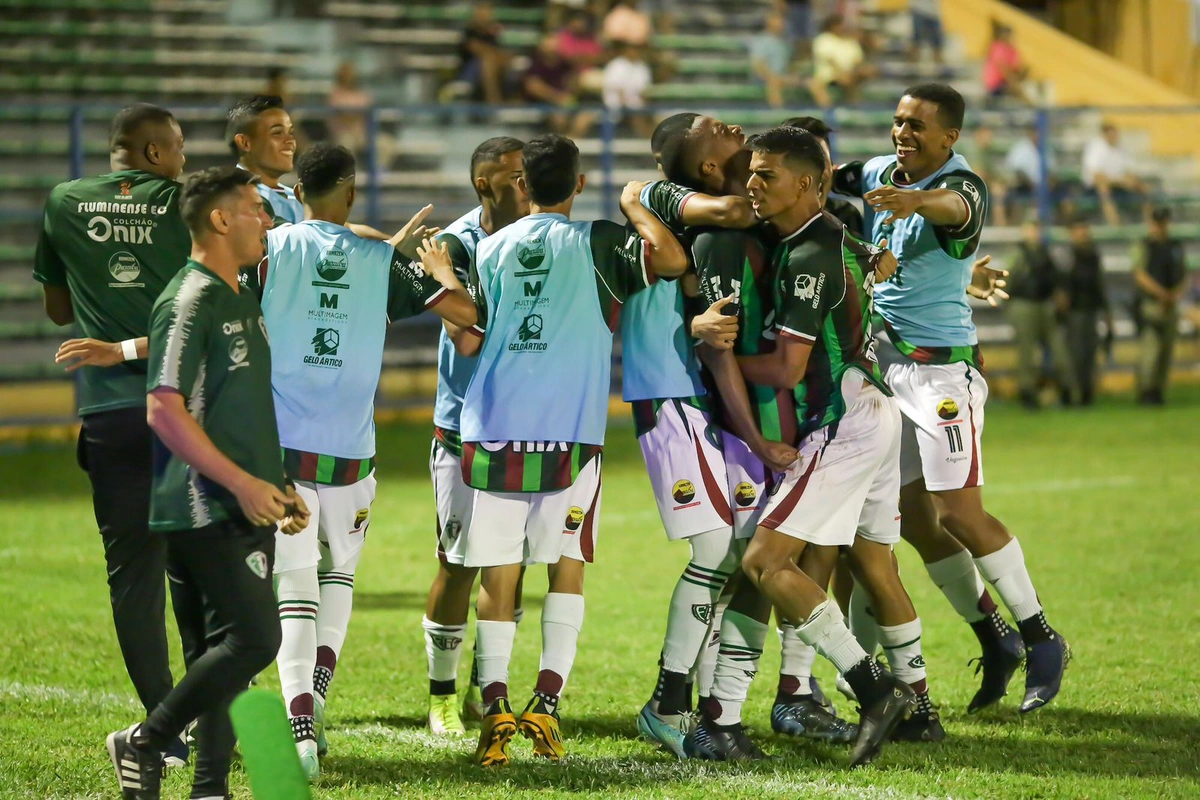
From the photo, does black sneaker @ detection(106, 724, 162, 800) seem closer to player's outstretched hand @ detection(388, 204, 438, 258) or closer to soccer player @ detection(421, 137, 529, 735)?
soccer player @ detection(421, 137, 529, 735)

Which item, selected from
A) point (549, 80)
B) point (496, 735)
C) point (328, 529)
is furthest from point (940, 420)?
point (549, 80)

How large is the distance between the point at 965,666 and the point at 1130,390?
13.9m

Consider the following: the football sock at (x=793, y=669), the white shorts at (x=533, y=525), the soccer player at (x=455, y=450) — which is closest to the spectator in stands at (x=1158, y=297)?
the football sock at (x=793, y=669)

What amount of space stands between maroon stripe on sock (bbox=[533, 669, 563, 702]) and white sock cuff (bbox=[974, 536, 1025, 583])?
1.90m

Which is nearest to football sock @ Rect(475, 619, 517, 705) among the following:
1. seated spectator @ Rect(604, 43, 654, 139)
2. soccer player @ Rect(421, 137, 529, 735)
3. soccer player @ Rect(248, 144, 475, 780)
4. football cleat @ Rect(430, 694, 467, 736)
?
soccer player @ Rect(421, 137, 529, 735)

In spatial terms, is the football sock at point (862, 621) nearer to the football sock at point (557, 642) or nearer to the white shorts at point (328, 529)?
the football sock at point (557, 642)

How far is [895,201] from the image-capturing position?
5.48 meters

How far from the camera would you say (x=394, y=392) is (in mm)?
16406

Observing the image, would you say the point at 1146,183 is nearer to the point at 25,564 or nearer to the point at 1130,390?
the point at 1130,390

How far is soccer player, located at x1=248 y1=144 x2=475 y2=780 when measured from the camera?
210 inches

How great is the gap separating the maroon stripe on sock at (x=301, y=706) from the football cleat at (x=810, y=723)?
1.77 m

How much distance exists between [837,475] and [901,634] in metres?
0.75

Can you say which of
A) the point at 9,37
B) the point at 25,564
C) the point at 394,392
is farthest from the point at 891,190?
the point at 9,37

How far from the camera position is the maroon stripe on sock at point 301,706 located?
516 cm
